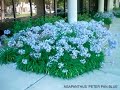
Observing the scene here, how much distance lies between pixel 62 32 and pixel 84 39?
0.81 metres

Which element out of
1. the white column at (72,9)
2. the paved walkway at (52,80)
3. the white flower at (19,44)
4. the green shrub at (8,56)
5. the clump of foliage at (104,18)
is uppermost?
the white column at (72,9)

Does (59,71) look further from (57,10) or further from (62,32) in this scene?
(57,10)

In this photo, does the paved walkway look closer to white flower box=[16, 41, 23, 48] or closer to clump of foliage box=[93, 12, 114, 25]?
white flower box=[16, 41, 23, 48]

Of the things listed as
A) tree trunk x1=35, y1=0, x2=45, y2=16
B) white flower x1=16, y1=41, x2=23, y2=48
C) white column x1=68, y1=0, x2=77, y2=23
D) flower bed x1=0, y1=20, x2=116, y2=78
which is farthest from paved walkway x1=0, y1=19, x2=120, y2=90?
tree trunk x1=35, y1=0, x2=45, y2=16

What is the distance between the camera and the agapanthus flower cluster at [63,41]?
5961 millimetres

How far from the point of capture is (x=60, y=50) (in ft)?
19.3

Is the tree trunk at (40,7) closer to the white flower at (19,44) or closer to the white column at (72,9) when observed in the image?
the white column at (72,9)

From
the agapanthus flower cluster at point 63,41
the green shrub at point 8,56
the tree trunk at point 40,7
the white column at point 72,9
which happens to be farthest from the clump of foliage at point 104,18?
the green shrub at point 8,56

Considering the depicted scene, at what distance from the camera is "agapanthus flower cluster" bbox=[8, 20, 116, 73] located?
19.6ft

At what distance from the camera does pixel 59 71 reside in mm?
5848

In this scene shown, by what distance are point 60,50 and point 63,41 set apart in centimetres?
30

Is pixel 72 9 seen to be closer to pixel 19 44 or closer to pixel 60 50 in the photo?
pixel 19 44

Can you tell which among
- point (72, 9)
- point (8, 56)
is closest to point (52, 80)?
point (8, 56)

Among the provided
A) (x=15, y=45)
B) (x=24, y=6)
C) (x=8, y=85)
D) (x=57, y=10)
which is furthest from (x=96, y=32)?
(x=57, y=10)
